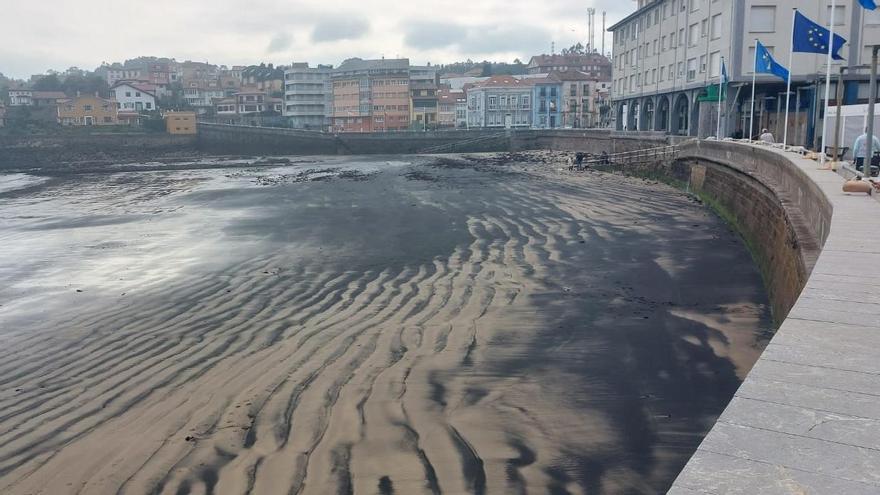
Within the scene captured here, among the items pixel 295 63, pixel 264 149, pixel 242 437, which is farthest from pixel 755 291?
pixel 295 63

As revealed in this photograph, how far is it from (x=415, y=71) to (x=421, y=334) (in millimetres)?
131366

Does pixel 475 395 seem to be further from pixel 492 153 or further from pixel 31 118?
pixel 31 118

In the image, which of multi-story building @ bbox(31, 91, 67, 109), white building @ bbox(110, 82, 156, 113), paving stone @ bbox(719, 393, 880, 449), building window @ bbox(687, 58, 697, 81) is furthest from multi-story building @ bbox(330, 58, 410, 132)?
paving stone @ bbox(719, 393, 880, 449)

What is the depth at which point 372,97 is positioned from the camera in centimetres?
13712

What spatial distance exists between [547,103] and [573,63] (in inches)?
1863

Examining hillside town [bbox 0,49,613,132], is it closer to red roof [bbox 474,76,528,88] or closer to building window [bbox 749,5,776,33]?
red roof [bbox 474,76,528,88]

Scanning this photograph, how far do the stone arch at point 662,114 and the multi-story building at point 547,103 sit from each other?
57.9m

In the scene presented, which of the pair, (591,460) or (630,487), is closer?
(630,487)

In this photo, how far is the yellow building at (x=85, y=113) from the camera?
390 feet

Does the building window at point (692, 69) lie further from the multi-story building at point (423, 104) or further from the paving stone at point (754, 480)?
the multi-story building at point (423, 104)

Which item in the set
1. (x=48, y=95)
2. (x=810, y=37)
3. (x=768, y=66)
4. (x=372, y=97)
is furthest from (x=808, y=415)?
(x=48, y=95)

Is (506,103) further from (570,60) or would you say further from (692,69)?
(692,69)

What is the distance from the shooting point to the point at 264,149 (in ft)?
312

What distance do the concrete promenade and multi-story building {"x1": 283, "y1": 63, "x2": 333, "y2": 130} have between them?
14352 cm
